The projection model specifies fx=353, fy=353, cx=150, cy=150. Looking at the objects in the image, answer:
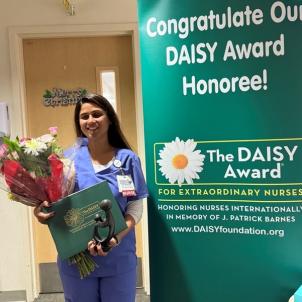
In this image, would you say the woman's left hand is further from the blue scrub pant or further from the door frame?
the door frame

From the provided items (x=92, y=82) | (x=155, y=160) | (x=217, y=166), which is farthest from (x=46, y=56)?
(x=217, y=166)

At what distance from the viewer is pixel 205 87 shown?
4.73 feet

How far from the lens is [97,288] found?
149 centimetres

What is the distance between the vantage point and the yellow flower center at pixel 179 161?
1493 millimetres

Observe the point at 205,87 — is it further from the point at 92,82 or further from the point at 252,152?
the point at 92,82

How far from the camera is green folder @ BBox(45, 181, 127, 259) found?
135 centimetres

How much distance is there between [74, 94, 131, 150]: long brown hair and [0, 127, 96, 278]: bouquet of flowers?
217 millimetres

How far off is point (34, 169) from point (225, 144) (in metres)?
0.75

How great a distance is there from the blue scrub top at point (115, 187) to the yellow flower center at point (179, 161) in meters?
0.15

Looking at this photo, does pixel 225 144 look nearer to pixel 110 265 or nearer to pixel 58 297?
pixel 110 265

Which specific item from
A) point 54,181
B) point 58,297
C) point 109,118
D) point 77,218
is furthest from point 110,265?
point 58,297

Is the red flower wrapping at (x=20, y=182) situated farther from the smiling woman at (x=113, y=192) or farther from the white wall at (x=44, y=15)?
the white wall at (x=44, y=15)

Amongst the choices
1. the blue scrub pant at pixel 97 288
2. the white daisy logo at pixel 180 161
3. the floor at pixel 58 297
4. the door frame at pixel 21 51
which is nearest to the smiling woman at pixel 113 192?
the blue scrub pant at pixel 97 288

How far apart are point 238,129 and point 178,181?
33 centimetres
